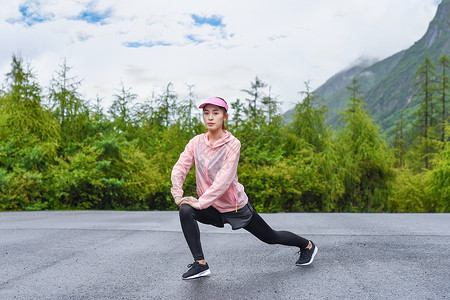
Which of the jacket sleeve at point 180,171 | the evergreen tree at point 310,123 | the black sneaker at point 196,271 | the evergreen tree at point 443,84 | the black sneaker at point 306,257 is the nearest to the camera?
the jacket sleeve at point 180,171

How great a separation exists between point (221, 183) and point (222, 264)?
5.25 ft

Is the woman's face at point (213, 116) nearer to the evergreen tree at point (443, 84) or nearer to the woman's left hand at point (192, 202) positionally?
the woman's left hand at point (192, 202)

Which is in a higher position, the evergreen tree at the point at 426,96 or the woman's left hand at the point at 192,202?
the evergreen tree at the point at 426,96

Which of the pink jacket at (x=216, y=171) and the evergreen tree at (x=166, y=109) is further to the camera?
the evergreen tree at (x=166, y=109)

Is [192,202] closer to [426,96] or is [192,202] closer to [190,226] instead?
[190,226]

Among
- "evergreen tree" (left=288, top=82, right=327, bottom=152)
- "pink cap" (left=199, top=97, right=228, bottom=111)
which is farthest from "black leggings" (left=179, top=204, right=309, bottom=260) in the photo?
"evergreen tree" (left=288, top=82, right=327, bottom=152)

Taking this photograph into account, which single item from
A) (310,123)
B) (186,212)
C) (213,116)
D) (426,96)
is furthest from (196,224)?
(426,96)

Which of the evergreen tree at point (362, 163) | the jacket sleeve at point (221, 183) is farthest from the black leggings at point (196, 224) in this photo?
the evergreen tree at point (362, 163)

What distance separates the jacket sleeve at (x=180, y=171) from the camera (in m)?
4.00

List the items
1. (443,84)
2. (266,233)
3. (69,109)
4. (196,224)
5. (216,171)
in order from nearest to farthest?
(216,171) → (196,224) → (266,233) → (69,109) → (443,84)

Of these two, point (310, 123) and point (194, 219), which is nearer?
point (194, 219)

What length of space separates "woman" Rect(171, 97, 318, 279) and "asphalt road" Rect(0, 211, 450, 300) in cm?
53

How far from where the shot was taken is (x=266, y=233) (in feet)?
14.5

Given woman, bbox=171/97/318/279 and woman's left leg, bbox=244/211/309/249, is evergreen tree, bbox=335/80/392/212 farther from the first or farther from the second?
woman, bbox=171/97/318/279
